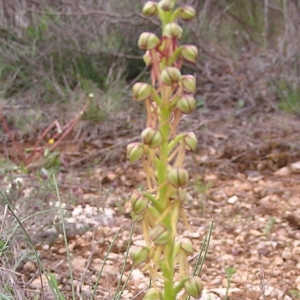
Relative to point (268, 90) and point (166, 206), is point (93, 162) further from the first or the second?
point (166, 206)

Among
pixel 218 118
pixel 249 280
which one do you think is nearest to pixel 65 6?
pixel 218 118

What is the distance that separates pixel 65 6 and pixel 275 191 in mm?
2629

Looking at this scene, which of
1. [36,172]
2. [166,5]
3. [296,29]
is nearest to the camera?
[166,5]

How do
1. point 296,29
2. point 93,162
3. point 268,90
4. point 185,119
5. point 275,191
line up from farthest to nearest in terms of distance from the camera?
point 296,29, point 268,90, point 185,119, point 93,162, point 275,191

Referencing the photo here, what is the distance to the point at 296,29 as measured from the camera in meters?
4.64

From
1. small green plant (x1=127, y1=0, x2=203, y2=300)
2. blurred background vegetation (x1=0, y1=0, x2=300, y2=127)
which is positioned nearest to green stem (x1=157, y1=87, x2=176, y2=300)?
small green plant (x1=127, y1=0, x2=203, y2=300)

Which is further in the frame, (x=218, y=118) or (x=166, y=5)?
(x=218, y=118)

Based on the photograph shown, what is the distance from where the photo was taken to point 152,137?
38.4 inches

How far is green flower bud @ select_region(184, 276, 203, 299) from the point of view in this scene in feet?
3.36

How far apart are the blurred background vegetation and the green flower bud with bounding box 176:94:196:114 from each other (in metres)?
3.07

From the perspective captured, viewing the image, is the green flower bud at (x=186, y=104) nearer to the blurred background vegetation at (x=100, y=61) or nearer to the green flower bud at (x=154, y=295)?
the green flower bud at (x=154, y=295)

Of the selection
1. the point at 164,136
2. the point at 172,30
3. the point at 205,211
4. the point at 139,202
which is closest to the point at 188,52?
the point at 172,30

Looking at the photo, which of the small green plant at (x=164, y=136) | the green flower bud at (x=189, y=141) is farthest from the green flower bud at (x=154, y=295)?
the green flower bud at (x=189, y=141)

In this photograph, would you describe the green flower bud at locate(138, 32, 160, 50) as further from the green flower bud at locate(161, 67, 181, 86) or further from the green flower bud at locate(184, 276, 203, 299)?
the green flower bud at locate(184, 276, 203, 299)
